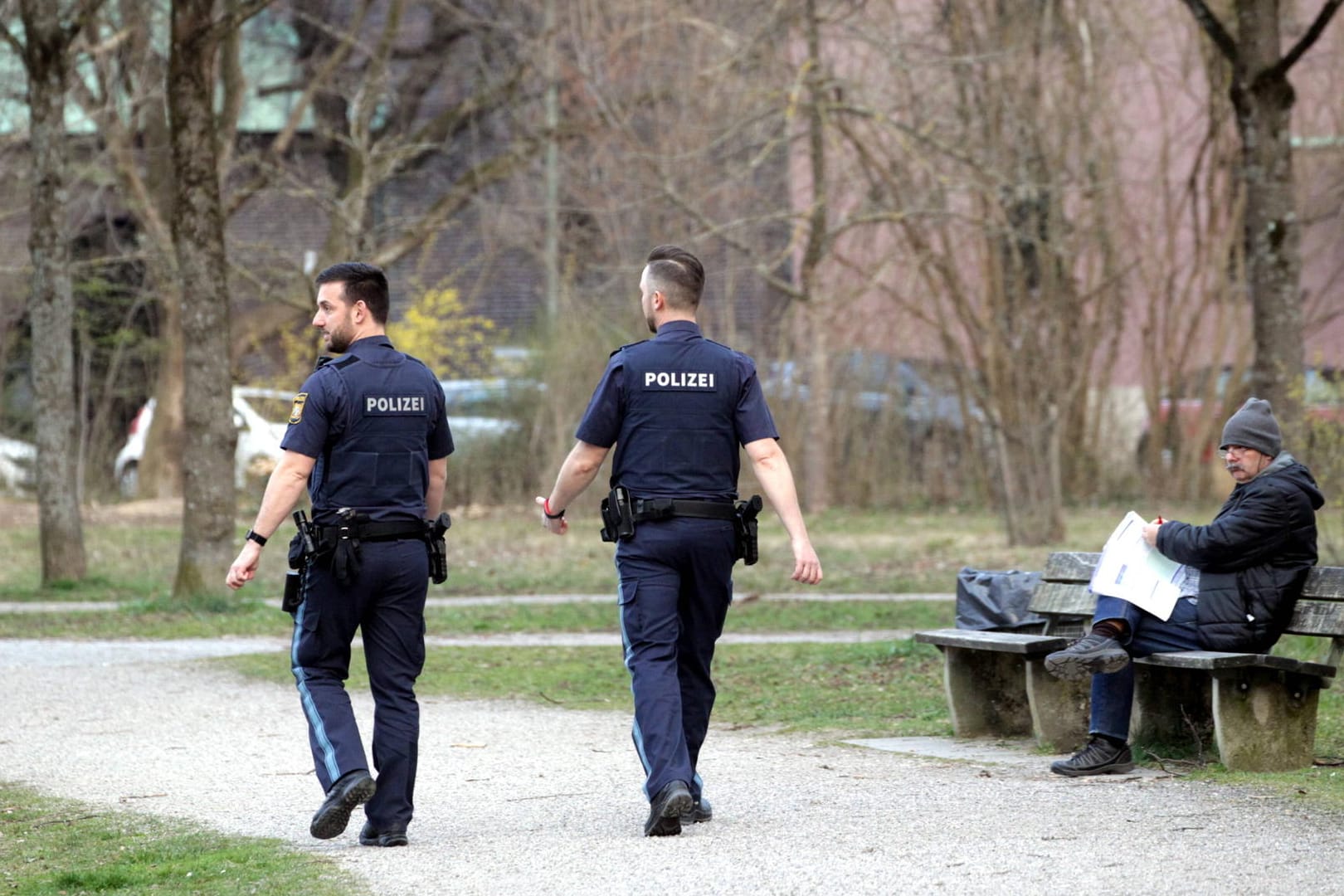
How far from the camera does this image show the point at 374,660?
6.05 meters

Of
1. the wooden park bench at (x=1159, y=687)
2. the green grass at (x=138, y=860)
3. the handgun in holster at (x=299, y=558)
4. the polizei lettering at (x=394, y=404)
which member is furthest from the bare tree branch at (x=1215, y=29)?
the green grass at (x=138, y=860)

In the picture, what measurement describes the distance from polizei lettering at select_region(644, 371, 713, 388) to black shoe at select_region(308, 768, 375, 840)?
152 centimetres

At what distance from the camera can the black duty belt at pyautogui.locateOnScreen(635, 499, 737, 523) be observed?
604 cm

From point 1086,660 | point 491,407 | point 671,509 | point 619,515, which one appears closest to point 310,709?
point 619,515

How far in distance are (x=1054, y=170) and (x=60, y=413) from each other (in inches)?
456

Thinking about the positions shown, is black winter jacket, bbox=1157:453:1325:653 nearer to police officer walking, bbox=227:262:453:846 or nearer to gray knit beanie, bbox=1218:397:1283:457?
gray knit beanie, bbox=1218:397:1283:457

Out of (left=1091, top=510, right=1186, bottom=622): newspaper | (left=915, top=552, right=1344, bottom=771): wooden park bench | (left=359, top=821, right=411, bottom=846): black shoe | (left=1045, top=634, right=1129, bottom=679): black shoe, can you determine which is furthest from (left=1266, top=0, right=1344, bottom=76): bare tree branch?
(left=359, top=821, right=411, bottom=846): black shoe

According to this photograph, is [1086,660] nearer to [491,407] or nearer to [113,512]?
[491,407]

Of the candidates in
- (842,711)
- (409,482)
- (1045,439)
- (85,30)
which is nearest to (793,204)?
(1045,439)

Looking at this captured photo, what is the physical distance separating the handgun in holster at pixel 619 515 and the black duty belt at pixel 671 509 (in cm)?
2

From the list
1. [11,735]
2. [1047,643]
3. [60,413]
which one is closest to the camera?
[1047,643]

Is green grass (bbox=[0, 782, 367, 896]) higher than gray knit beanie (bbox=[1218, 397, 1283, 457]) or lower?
lower

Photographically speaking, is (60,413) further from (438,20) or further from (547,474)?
(438,20)

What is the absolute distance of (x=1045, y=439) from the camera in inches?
780
